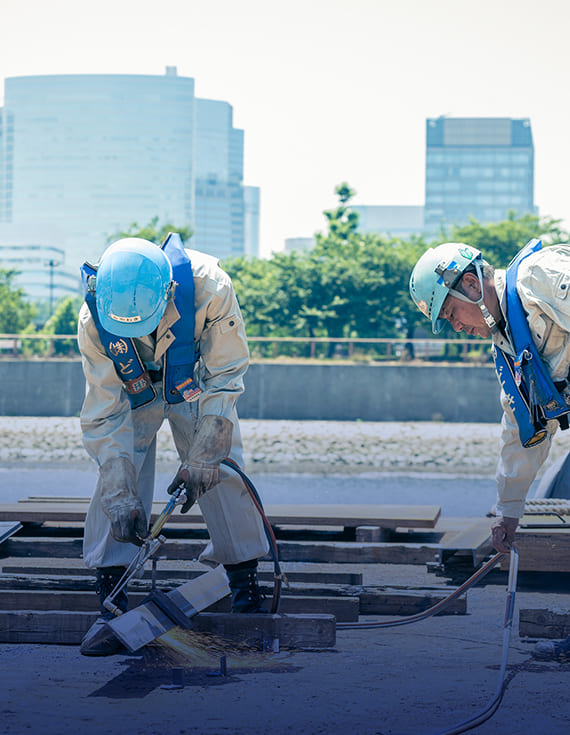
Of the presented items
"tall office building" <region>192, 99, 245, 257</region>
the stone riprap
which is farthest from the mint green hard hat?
"tall office building" <region>192, 99, 245, 257</region>

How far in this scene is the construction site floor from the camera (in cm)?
289

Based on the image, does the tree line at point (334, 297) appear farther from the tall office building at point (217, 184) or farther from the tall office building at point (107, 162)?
the tall office building at point (107, 162)

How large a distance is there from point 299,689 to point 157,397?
54.6 inches

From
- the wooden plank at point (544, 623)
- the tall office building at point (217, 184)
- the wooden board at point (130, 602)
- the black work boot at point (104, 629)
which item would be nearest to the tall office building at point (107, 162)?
the tall office building at point (217, 184)

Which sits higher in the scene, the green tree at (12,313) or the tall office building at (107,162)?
the tall office building at (107,162)

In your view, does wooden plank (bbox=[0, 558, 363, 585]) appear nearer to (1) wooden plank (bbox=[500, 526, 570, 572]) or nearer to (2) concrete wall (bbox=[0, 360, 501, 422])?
(1) wooden plank (bbox=[500, 526, 570, 572])

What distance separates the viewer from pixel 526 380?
3.44 m

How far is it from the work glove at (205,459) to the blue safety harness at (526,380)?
1117mm

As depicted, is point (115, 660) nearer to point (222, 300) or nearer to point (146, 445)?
point (146, 445)

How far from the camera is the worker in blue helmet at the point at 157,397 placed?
360cm

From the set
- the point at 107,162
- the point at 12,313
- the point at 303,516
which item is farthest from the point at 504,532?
the point at 107,162

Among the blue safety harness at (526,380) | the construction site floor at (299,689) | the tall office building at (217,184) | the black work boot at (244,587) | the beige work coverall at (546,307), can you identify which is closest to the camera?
the construction site floor at (299,689)

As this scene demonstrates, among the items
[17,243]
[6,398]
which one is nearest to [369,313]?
[6,398]

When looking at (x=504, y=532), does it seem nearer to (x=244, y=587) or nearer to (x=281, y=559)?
(x=244, y=587)
